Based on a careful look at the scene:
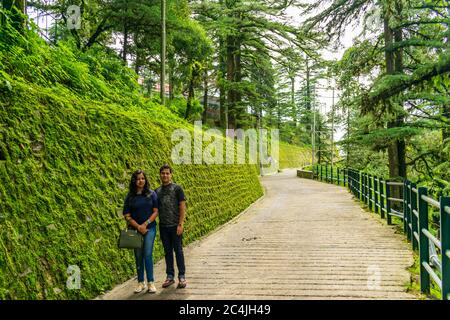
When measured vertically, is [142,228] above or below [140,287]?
above

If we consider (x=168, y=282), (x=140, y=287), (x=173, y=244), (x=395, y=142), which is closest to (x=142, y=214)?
(x=173, y=244)

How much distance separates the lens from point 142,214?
5.14m

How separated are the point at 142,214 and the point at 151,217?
12 centimetres

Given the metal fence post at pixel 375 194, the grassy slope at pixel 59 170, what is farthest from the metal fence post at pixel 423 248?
the metal fence post at pixel 375 194

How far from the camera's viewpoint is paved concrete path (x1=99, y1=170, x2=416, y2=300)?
5.15 m

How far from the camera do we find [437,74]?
9.09 m

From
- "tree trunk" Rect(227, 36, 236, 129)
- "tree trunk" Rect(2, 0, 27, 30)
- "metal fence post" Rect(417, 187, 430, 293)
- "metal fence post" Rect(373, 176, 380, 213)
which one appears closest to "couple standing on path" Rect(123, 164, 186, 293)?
"metal fence post" Rect(417, 187, 430, 293)

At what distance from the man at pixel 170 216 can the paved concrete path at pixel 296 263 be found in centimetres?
29

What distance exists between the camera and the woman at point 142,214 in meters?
5.11

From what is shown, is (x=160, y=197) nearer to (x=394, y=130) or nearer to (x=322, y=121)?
(x=394, y=130)

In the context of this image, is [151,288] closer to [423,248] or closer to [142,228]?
[142,228]

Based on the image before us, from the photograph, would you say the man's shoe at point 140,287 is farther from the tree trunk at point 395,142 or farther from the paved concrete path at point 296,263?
the tree trunk at point 395,142

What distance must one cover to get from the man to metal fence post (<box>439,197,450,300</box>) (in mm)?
3107

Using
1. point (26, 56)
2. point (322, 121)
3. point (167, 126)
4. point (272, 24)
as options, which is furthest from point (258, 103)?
point (322, 121)
